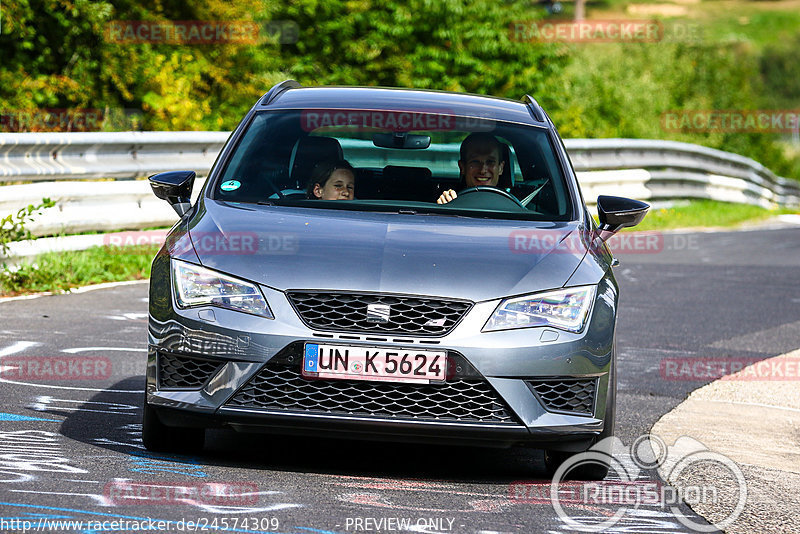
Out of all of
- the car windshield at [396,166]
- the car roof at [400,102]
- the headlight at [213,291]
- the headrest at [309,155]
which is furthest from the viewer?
the car roof at [400,102]

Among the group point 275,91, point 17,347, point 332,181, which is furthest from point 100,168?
point 332,181

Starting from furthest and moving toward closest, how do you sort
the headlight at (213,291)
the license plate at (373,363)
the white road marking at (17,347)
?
the white road marking at (17,347)
the headlight at (213,291)
the license plate at (373,363)

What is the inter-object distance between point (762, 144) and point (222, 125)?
20.7 metres

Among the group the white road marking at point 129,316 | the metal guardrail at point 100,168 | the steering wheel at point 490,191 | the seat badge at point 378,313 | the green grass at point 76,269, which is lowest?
the green grass at point 76,269

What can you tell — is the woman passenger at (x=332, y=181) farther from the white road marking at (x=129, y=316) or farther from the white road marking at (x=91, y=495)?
the white road marking at (x=129, y=316)

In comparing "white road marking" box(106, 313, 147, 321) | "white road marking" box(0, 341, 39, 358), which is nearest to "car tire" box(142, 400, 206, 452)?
"white road marking" box(0, 341, 39, 358)

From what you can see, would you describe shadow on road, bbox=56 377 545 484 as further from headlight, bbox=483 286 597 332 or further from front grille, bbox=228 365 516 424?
headlight, bbox=483 286 597 332

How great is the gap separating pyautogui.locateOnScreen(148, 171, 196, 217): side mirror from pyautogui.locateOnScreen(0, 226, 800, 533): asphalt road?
1.01 meters

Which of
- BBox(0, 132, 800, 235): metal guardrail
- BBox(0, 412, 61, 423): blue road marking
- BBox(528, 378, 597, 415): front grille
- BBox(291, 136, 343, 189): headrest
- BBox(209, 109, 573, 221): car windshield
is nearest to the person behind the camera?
BBox(528, 378, 597, 415): front grille

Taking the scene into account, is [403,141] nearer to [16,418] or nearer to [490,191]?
[490,191]

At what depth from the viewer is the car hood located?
16.7 feet

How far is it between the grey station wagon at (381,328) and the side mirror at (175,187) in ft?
1.19

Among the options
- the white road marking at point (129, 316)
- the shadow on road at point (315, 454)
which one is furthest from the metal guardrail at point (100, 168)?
the shadow on road at point (315, 454)

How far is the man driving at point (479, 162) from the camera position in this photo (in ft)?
21.5
